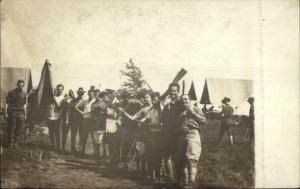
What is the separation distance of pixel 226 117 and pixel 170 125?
25.2 inches

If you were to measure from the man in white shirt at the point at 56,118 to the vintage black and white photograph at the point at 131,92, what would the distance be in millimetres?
11

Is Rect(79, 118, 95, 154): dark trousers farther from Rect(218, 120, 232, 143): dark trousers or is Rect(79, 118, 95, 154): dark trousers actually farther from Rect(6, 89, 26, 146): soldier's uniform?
Rect(218, 120, 232, 143): dark trousers

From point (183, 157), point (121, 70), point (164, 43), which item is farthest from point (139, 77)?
point (183, 157)

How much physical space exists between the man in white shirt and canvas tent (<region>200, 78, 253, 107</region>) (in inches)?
62.6

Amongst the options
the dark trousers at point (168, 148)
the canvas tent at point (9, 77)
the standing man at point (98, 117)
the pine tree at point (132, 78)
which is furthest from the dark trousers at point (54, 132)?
the dark trousers at point (168, 148)

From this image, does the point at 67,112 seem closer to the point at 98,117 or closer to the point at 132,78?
the point at 98,117

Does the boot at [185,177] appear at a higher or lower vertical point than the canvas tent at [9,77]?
lower

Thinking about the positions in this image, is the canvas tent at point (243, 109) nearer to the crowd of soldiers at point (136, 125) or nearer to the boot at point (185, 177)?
the crowd of soldiers at point (136, 125)

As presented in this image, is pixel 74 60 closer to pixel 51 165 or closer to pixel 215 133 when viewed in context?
pixel 51 165

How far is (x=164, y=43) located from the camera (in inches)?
165

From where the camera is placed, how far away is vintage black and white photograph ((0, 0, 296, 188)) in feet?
13.5

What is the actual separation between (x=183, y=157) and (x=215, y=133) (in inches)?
17.6

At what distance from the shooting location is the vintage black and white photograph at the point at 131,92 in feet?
13.5

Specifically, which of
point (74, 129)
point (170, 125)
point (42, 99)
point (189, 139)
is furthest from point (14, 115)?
point (189, 139)
